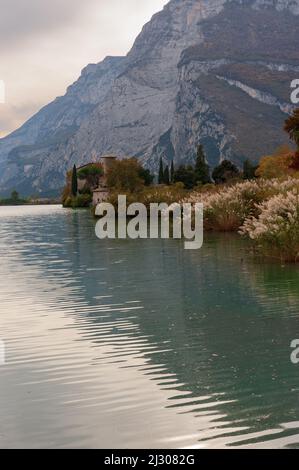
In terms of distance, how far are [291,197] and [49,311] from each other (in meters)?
11.8

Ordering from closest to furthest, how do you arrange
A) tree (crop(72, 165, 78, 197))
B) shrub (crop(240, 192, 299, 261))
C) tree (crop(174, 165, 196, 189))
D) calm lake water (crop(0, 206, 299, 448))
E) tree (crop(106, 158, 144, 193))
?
1. calm lake water (crop(0, 206, 299, 448))
2. shrub (crop(240, 192, 299, 261))
3. tree (crop(106, 158, 144, 193))
4. tree (crop(174, 165, 196, 189))
5. tree (crop(72, 165, 78, 197))

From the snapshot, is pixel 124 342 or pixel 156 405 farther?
pixel 124 342

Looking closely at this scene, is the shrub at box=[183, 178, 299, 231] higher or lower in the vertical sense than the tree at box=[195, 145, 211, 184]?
lower

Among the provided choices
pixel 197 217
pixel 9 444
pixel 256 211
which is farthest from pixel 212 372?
pixel 197 217

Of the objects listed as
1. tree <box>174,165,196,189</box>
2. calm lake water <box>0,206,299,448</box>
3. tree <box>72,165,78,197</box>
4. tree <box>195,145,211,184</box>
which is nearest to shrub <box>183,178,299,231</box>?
calm lake water <box>0,206,299,448</box>

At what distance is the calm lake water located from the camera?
8.20 m

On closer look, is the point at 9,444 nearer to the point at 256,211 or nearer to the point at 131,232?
the point at 256,211

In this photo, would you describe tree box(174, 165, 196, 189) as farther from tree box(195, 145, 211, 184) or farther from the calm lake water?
the calm lake water

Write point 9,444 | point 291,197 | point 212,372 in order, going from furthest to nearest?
1. point 291,197
2. point 212,372
3. point 9,444

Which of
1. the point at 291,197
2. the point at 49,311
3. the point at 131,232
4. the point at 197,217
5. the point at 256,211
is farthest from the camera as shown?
the point at 131,232

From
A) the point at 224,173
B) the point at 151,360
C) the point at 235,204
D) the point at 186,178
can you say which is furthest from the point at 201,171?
the point at 151,360

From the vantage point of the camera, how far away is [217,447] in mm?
7570

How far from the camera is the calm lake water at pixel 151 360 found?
820 cm

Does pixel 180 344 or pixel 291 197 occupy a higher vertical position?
pixel 291 197
